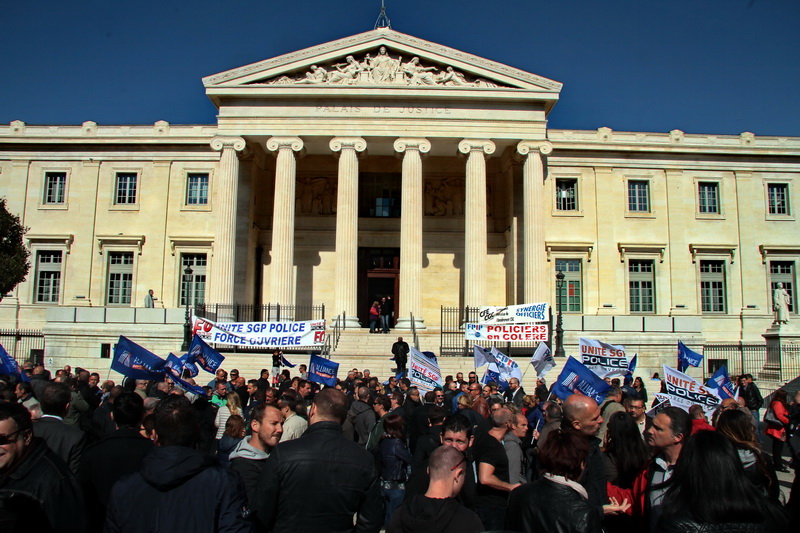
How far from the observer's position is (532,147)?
3086 centimetres

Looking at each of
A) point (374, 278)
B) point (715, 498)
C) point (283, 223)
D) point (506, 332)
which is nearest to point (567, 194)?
point (374, 278)

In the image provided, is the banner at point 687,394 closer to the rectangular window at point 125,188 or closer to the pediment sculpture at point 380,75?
the pediment sculpture at point 380,75

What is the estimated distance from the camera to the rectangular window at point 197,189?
1435 inches

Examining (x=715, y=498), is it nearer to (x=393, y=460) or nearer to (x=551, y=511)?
(x=551, y=511)

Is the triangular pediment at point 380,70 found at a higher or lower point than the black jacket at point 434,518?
higher

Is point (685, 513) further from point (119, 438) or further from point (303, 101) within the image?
point (303, 101)

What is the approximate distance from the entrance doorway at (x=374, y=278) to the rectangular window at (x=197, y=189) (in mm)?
8521

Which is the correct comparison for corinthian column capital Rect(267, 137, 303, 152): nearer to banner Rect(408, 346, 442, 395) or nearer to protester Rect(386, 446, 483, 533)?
banner Rect(408, 346, 442, 395)

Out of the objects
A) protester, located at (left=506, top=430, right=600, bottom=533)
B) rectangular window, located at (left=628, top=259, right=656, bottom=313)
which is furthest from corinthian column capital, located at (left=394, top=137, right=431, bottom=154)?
protester, located at (left=506, top=430, right=600, bottom=533)

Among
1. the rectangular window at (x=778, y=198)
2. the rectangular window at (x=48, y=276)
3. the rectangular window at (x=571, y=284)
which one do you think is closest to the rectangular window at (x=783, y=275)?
the rectangular window at (x=778, y=198)

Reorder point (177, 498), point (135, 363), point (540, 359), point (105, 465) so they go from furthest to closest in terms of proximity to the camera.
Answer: point (540, 359) → point (135, 363) → point (105, 465) → point (177, 498)

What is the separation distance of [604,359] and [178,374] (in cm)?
992

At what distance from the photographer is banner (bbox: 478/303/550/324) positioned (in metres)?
22.9

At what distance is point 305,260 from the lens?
35500 millimetres
